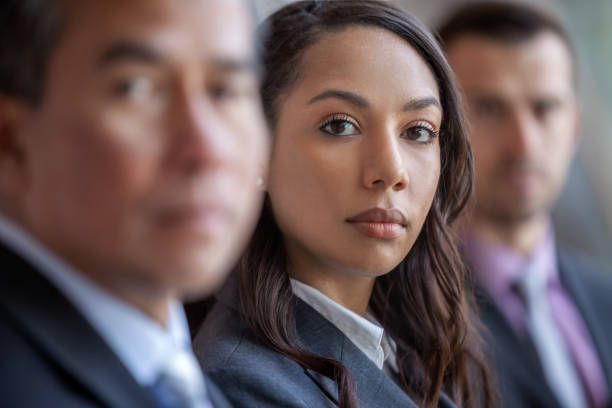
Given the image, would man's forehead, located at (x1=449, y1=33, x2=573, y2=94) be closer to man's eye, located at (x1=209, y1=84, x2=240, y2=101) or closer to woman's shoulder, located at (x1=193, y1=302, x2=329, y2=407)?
woman's shoulder, located at (x1=193, y1=302, x2=329, y2=407)

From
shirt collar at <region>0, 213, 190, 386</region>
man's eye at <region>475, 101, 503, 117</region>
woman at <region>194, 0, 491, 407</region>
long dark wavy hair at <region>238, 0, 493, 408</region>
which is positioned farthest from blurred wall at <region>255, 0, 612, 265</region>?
shirt collar at <region>0, 213, 190, 386</region>

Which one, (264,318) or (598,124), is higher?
(598,124)

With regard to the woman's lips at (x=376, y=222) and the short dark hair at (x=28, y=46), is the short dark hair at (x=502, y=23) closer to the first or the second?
the woman's lips at (x=376, y=222)

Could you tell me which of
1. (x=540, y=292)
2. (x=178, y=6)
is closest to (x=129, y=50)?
(x=178, y=6)

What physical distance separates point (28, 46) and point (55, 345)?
0.23 metres

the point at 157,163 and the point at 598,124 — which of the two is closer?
the point at 157,163

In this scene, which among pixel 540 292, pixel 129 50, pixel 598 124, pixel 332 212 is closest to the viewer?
pixel 129 50

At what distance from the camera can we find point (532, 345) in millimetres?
1680

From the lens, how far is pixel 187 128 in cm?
60

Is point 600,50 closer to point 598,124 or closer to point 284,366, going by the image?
point 598,124

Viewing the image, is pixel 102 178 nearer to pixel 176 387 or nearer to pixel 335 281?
pixel 176 387

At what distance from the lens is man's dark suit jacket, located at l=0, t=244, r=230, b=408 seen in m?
0.60

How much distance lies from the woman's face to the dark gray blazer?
0.10 m

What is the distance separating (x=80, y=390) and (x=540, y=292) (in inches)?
55.1
